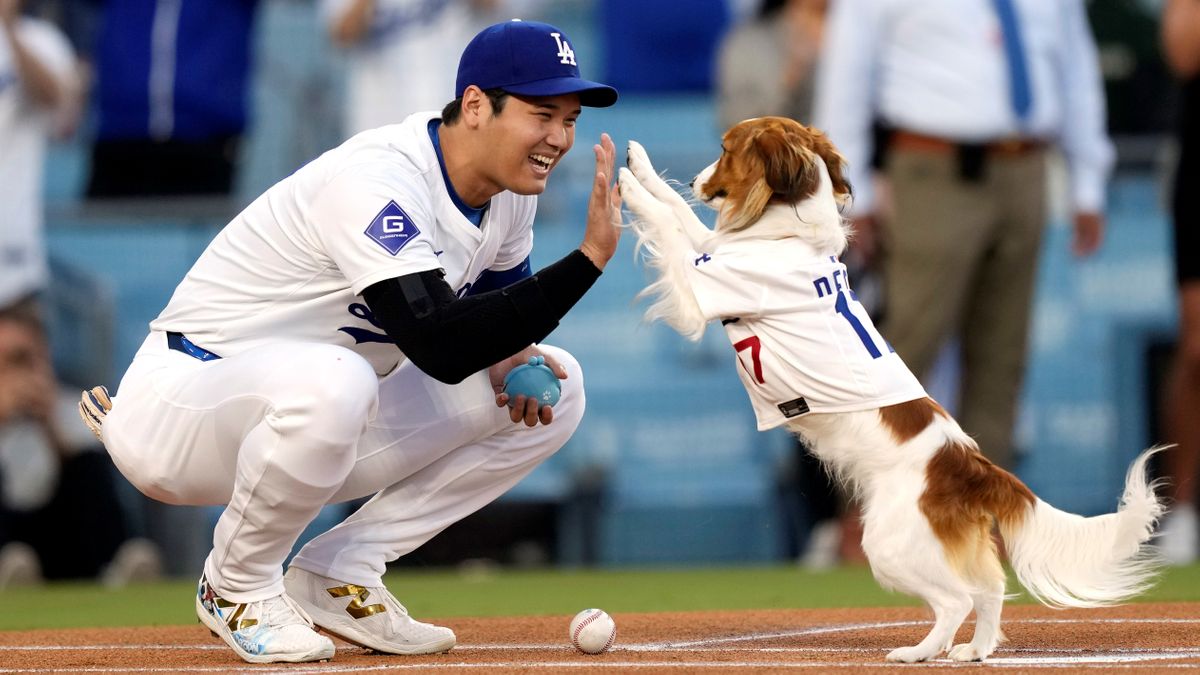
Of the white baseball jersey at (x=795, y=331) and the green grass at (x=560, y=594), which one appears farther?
the green grass at (x=560, y=594)

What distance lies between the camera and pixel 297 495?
4.57 metres

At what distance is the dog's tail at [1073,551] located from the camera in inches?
182

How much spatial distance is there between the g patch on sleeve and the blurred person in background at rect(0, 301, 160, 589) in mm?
4636

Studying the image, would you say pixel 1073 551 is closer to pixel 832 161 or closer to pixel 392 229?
pixel 832 161

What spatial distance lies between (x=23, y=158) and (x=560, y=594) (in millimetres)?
4117

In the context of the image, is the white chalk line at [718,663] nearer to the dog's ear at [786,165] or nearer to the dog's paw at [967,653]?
the dog's paw at [967,653]

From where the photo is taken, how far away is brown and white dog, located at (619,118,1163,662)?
4508mm

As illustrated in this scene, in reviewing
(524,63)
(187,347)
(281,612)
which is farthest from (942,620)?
(187,347)

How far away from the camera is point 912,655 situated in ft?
14.6

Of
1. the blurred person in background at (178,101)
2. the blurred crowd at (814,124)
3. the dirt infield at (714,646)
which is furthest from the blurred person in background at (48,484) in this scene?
the dirt infield at (714,646)

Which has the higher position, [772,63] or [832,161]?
[772,63]

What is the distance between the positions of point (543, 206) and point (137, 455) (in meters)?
4.66

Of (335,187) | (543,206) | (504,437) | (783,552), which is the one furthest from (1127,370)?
(335,187)

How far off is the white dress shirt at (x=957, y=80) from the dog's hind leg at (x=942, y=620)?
3.39 m
